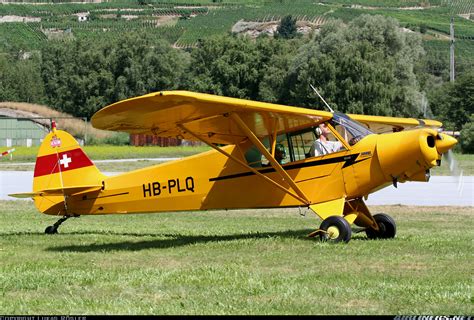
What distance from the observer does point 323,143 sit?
14.5m

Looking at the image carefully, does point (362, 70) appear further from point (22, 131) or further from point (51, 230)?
point (51, 230)

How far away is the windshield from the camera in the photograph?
1427 centimetres

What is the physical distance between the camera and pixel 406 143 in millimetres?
13508

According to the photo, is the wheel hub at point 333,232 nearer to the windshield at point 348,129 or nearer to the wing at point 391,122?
the windshield at point 348,129

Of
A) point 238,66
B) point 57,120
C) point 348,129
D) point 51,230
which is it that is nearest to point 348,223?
point 348,129

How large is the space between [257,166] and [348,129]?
166 cm

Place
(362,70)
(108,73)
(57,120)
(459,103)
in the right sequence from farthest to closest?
1. (108,73)
2. (362,70)
3. (57,120)
4. (459,103)

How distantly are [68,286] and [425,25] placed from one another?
176339mm

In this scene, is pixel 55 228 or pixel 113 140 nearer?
pixel 55 228

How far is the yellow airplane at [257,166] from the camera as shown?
44.3 ft

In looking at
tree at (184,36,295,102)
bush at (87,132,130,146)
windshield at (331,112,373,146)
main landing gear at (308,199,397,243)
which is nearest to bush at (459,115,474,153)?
bush at (87,132,130,146)

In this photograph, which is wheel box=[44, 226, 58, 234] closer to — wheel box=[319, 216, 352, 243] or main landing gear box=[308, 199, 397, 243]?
main landing gear box=[308, 199, 397, 243]

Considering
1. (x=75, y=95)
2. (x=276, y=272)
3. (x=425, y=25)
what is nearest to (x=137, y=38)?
(x=75, y=95)

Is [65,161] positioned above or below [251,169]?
above
